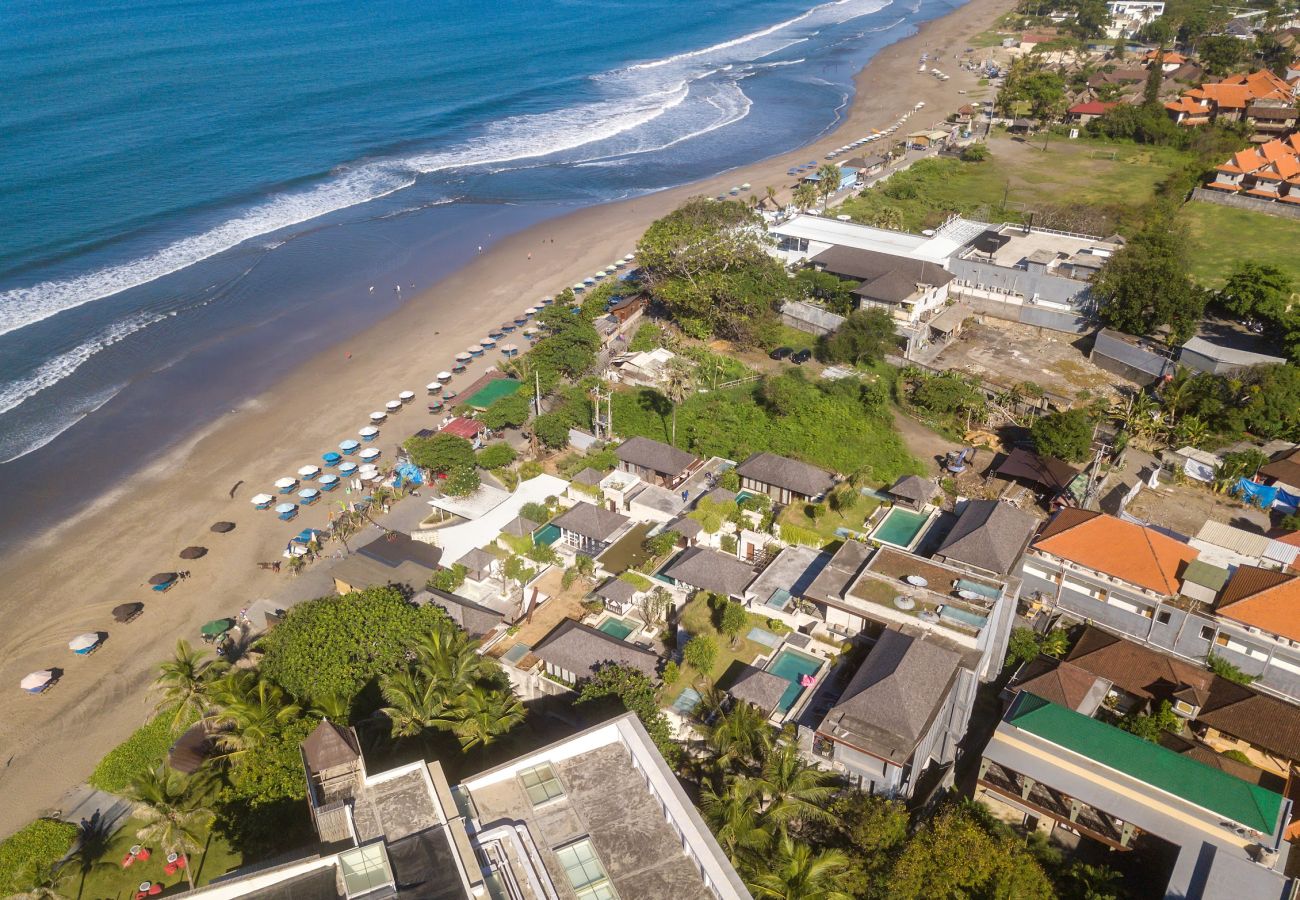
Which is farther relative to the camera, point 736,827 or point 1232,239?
point 1232,239

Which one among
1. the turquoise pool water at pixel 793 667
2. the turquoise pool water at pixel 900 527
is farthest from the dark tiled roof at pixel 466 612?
the turquoise pool water at pixel 900 527

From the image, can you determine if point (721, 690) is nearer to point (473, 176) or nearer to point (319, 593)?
point (319, 593)

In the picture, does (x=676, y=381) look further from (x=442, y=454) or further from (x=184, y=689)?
(x=184, y=689)

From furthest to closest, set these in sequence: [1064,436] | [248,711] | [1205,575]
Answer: [1064,436]
[1205,575]
[248,711]

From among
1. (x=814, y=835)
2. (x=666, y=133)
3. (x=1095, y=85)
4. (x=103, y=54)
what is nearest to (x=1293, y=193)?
(x=1095, y=85)

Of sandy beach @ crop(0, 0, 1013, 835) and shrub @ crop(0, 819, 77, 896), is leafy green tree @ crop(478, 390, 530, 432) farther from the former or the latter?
shrub @ crop(0, 819, 77, 896)

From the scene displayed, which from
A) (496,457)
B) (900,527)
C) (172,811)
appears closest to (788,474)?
(900,527)

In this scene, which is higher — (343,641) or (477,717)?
(343,641)

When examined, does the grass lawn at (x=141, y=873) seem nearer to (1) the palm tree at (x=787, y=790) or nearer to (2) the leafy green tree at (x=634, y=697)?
(2) the leafy green tree at (x=634, y=697)
